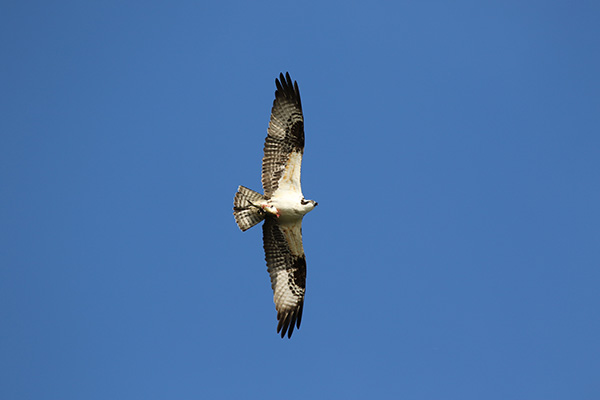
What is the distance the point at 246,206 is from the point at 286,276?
175cm

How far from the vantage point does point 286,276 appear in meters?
14.4

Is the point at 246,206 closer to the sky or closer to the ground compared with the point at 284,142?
closer to the ground

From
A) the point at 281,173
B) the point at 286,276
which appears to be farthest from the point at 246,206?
the point at 286,276

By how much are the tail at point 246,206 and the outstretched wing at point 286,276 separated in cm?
66

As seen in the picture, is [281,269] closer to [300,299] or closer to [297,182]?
[300,299]

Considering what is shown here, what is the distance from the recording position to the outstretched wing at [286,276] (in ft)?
46.7

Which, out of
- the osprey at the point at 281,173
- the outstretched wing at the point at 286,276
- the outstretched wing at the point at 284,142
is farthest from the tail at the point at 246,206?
the outstretched wing at the point at 286,276

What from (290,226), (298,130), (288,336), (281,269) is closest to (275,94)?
(298,130)

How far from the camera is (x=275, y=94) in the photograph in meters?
13.6

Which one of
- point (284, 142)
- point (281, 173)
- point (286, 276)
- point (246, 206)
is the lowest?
point (286, 276)

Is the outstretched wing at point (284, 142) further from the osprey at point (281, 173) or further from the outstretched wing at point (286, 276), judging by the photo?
the outstretched wing at point (286, 276)

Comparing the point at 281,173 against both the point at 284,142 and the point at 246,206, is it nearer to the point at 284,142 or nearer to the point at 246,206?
the point at 284,142

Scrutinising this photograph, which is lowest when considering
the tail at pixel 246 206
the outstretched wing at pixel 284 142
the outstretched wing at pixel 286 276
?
the outstretched wing at pixel 286 276

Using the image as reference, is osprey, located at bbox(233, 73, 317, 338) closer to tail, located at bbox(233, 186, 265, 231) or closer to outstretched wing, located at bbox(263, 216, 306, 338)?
tail, located at bbox(233, 186, 265, 231)
